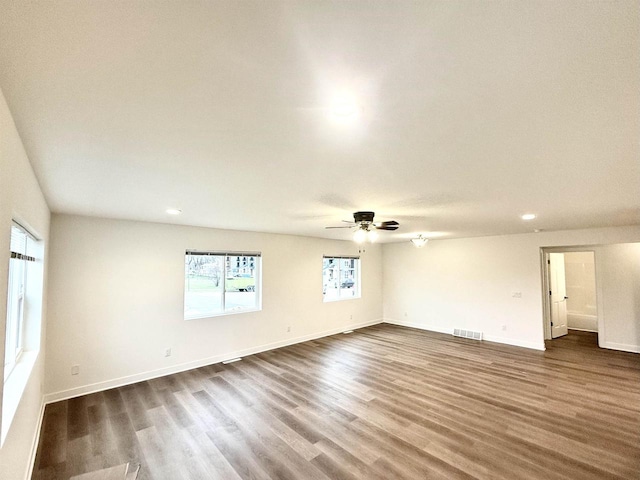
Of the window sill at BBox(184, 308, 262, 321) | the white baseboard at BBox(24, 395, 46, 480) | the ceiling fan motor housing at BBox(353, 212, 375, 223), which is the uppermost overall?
the ceiling fan motor housing at BBox(353, 212, 375, 223)

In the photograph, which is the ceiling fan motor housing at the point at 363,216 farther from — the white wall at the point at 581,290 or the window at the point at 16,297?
the white wall at the point at 581,290

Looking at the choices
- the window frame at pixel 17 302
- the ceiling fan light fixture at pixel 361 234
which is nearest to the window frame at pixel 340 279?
the ceiling fan light fixture at pixel 361 234

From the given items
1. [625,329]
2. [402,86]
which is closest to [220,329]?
[402,86]

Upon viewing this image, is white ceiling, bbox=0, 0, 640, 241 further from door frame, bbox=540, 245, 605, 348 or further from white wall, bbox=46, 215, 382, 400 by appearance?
door frame, bbox=540, 245, 605, 348

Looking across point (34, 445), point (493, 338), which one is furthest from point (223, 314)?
point (493, 338)

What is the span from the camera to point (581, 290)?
25.6ft

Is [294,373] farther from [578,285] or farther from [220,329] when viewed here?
[578,285]

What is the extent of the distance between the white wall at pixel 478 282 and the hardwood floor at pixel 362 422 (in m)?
1.25

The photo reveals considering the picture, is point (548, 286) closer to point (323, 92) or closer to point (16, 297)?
point (323, 92)

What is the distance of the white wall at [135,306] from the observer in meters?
3.77

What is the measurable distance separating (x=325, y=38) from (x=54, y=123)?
1.51m

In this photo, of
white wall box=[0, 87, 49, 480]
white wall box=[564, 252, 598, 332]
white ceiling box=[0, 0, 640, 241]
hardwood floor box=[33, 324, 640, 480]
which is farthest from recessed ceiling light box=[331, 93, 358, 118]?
white wall box=[564, 252, 598, 332]

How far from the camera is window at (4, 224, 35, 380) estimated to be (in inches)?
91.7

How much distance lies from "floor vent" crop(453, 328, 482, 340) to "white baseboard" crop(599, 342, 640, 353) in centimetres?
228
